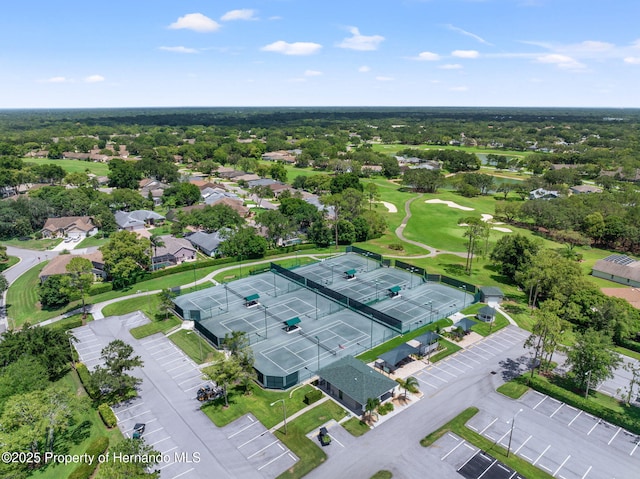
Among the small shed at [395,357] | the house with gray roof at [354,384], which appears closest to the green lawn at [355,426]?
the house with gray roof at [354,384]

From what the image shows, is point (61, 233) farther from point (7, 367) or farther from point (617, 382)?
point (617, 382)

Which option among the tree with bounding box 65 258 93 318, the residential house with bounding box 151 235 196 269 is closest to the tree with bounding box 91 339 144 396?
the tree with bounding box 65 258 93 318

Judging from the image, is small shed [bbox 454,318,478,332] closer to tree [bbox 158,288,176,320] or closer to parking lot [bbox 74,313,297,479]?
parking lot [bbox 74,313,297,479]

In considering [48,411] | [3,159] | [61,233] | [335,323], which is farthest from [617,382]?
[3,159]

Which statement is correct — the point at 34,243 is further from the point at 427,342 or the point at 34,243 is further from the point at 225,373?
the point at 427,342

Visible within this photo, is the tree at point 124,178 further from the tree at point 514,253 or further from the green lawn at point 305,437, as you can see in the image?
the green lawn at point 305,437

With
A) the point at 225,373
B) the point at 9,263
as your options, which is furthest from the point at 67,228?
the point at 225,373
